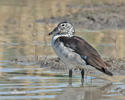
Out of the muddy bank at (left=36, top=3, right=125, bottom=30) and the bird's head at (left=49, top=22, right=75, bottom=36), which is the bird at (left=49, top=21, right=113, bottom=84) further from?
the muddy bank at (left=36, top=3, right=125, bottom=30)

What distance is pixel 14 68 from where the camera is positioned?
10195 millimetres

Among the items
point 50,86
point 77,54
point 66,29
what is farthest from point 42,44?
point 50,86

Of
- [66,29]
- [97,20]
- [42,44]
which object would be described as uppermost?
[97,20]

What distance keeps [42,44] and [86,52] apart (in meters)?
4.86

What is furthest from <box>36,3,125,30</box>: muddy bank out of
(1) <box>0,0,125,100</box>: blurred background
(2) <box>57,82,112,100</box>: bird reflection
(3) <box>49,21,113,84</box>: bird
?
(2) <box>57,82,112,100</box>: bird reflection

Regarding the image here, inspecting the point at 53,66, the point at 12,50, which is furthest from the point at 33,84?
the point at 12,50

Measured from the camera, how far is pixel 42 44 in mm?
13641

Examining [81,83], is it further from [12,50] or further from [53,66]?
[12,50]

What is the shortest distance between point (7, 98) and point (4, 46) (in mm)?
5984

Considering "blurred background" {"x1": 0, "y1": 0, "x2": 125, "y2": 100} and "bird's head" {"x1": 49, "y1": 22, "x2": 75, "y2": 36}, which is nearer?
"blurred background" {"x1": 0, "y1": 0, "x2": 125, "y2": 100}

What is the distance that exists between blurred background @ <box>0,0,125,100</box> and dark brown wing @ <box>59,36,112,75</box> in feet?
1.18

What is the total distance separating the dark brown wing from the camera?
28.4ft

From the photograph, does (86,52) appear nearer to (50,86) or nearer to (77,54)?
(77,54)

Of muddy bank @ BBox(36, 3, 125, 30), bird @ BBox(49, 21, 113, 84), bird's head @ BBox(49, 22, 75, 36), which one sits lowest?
bird @ BBox(49, 21, 113, 84)
